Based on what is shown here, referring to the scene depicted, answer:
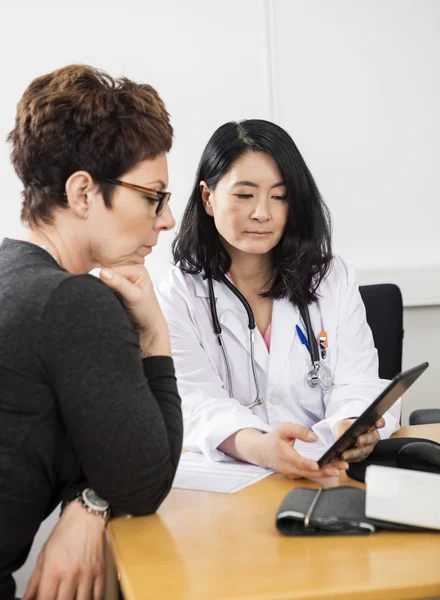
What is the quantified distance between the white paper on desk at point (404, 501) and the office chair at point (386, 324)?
3.80 feet

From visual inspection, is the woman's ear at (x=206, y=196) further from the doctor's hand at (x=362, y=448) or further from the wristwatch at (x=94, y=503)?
the wristwatch at (x=94, y=503)

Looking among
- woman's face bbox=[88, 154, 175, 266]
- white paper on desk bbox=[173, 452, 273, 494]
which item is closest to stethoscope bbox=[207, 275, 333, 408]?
white paper on desk bbox=[173, 452, 273, 494]

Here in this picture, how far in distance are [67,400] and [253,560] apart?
12.8 inches

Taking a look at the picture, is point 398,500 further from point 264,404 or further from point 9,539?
point 264,404

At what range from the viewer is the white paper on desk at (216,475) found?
1.31 m

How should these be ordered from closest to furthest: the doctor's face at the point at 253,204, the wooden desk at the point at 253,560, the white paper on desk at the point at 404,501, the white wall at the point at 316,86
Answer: the wooden desk at the point at 253,560
the white paper on desk at the point at 404,501
the doctor's face at the point at 253,204
the white wall at the point at 316,86

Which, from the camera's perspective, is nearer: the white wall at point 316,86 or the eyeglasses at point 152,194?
the eyeglasses at point 152,194

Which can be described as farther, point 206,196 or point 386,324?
point 386,324

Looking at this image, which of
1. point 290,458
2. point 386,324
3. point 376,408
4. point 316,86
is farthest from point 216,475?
point 316,86

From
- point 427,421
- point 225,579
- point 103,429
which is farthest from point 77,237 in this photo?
point 427,421

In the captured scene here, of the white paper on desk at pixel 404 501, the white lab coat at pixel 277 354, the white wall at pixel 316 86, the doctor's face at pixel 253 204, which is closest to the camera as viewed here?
the white paper on desk at pixel 404 501

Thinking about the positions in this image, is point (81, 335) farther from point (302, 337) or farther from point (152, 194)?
point (302, 337)

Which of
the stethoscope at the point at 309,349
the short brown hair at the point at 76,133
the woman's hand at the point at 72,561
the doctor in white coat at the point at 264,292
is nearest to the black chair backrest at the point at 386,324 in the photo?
the doctor in white coat at the point at 264,292

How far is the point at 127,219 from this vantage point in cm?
125
